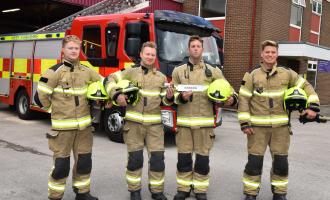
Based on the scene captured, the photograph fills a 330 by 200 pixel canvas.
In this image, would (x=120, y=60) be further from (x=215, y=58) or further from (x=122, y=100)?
(x=122, y=100)

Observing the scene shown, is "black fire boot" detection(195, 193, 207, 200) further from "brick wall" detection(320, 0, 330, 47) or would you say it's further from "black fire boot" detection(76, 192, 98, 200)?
"brick wall" detection(320, 0, 330, 47)

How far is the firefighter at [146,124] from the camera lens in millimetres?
4191

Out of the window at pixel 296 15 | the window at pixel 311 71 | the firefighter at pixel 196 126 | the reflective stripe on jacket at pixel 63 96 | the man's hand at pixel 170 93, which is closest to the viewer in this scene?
the reflective stripe on jacket at pixel 63 96

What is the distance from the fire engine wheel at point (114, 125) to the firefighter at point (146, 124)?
3101mm

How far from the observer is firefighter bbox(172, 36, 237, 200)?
13.9 feet

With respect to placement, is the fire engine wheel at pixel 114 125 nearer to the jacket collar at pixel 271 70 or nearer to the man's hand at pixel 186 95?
the man's hand at pixel 186 95

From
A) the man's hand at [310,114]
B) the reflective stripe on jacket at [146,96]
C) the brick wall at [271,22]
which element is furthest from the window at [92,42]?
the brick wall at [271,22]

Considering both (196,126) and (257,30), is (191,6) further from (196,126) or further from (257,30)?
(196,126)

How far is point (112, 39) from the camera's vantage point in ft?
24.0

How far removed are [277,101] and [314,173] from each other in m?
2.20

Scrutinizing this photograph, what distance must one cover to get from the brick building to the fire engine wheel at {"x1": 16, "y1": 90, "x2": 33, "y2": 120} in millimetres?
7839

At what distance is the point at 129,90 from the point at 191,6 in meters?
12.8

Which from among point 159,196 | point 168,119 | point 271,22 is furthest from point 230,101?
point 271,22

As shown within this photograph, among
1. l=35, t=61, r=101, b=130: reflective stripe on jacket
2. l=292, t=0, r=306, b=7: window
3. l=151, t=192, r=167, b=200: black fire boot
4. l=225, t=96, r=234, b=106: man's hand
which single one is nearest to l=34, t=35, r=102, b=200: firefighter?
l=35, t=61, r=101, b=130: reflective stripe on jacket
